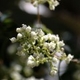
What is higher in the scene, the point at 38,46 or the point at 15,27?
the point at 15,27

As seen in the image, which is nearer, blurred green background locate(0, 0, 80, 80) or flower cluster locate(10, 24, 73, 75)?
flower cluster locate(10, 24, 73, 75)

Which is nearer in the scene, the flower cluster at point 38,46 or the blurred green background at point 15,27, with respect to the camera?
the flower cluster at point 38,46

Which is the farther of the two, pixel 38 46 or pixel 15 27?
pixel 15 27

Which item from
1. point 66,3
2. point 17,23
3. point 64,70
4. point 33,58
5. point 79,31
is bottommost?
point 33,58

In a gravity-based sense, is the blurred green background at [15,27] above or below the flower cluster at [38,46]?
above

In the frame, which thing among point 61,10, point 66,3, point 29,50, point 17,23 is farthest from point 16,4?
point 61,10

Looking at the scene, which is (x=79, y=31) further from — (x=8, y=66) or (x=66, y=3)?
(x=8, y=66)

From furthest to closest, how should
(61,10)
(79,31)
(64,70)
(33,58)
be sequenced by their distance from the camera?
(61,10), (79,31), (64,70), (33,58)

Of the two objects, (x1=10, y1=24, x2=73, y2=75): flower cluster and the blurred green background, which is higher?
the blurred green background
